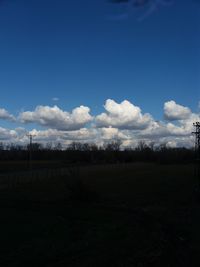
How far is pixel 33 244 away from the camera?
48.0 ft

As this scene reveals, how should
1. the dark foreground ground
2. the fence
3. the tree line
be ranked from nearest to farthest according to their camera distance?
1. the dark foreground ground
2. the fence
3. the tree line

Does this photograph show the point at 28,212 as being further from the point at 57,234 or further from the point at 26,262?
the point at 26,262

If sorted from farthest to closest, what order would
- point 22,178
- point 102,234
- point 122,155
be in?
point 122,155, point 22,178, point 102,234

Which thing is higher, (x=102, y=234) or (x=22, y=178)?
(x=22, y=178)

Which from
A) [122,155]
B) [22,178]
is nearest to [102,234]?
[22,178]

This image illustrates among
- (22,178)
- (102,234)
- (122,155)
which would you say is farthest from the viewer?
(122,155)

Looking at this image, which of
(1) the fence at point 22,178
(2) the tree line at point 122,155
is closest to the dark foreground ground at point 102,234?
(1) the fence at point 22,178

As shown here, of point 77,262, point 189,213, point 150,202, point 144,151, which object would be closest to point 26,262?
point 77,262

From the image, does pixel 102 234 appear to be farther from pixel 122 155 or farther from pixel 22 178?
pixel 122 155

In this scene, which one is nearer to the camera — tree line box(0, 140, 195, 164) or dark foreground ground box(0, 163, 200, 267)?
dark foreground ground box(0, 163, 200, 267)

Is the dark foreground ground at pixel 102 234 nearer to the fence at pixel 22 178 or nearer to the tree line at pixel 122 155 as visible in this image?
the fence at pixel 22 178

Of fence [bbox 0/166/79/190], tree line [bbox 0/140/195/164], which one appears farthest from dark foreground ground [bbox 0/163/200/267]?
tree line [bbox 0/140/195/164]

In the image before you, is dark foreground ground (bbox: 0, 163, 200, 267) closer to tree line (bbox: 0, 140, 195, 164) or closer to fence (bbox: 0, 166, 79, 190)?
fence (bbox: 0, 166, 79, 190)

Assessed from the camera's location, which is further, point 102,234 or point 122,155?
point 122,155
